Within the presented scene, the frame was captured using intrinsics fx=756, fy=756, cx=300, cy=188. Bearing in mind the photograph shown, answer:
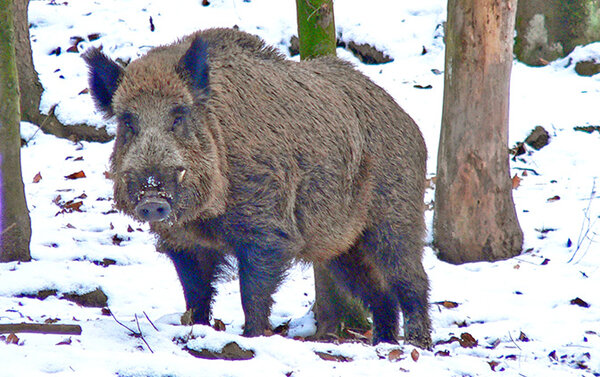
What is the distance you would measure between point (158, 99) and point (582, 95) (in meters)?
7.20

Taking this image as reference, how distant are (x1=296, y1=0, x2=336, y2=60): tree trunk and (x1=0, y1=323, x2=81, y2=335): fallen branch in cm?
323

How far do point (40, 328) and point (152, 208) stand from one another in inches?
32.5

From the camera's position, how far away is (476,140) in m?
6.74

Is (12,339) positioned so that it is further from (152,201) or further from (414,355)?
(414,355)

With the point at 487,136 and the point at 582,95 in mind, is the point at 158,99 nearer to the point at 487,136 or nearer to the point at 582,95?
the point at 487,136

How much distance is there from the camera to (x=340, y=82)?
18.4 feet

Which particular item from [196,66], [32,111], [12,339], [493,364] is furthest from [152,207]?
[32,111]

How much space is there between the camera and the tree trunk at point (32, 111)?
927 centimetres

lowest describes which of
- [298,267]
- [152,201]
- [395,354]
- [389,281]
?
[298,267]

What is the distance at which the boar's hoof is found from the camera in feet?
12.8

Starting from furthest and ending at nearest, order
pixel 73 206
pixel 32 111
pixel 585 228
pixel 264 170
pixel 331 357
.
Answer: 1. pixel 32 111
2. pixel 73 206
3. pixel 585 228
4. pixel 264 170
5. pixel 331 357

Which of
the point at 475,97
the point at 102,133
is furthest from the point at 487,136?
the point at 102,133

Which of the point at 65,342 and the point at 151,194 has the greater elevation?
the point at 151,194

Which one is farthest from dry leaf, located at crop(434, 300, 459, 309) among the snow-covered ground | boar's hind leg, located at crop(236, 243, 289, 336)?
boar's hind leg, located at crop(236, 243, 289, 336)
